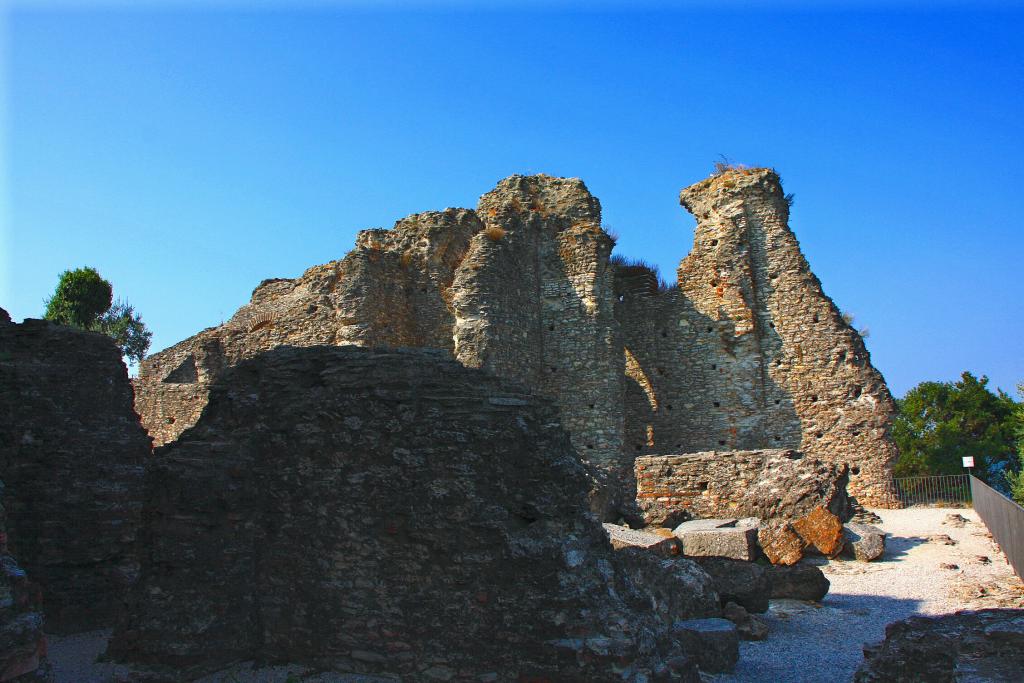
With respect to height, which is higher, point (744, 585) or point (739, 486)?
point (739, 486)

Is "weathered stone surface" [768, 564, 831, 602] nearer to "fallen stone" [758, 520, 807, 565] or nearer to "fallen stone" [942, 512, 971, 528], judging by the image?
"fallen stone" [758, 520, 807, 565]

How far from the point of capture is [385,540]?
609 centimetres

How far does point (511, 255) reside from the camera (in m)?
17.5

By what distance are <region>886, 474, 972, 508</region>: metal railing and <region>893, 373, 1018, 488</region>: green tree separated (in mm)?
5275

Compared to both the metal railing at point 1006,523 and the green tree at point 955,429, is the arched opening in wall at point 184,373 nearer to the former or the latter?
the metal railing at point 1006,523

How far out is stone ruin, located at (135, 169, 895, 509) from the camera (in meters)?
16.9

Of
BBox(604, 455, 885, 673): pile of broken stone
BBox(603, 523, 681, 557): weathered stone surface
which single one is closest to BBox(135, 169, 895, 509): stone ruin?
BBox(604, 455, 885, 673): pile of broken stone

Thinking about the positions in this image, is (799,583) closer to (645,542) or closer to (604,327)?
(645,542)

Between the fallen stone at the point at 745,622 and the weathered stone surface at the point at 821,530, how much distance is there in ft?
11.2

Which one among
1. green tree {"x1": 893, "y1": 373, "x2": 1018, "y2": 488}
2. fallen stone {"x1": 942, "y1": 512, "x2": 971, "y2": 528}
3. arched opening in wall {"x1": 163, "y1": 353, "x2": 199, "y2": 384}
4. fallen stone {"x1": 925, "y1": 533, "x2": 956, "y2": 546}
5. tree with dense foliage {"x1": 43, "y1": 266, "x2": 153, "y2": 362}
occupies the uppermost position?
tree with dense foliage {"x1": 43, "y1": 266, "x2": 153, "y2": 362}

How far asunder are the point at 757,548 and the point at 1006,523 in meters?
3.67

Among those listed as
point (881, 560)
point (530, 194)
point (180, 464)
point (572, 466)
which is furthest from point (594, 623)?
point (530, 194)

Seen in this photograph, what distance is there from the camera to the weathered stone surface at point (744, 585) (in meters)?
8.94

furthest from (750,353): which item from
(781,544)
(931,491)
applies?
(781,544)
